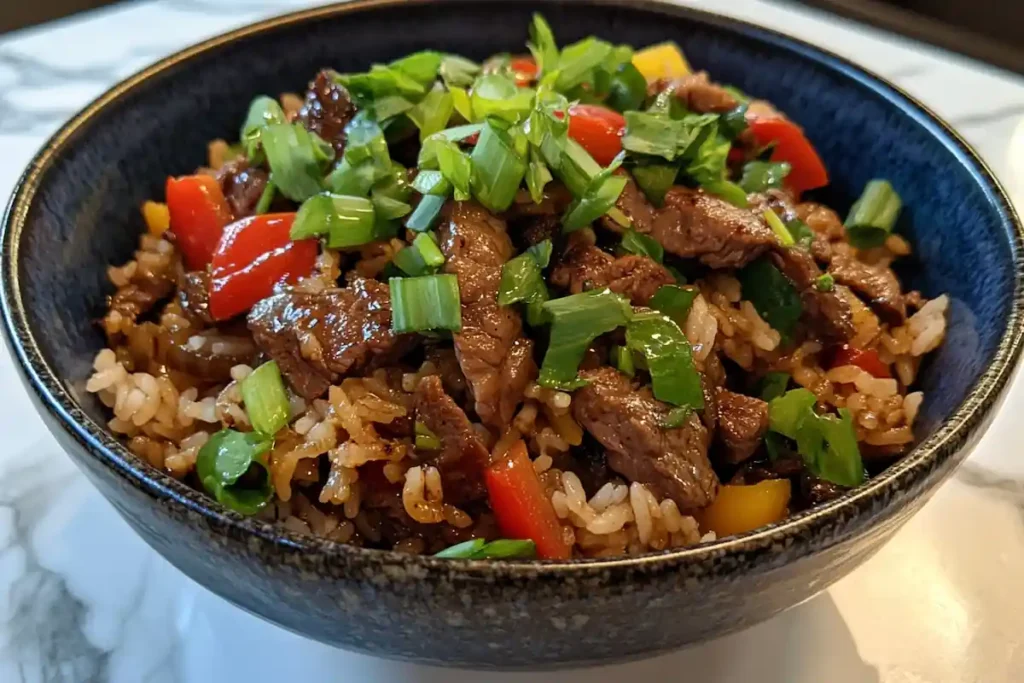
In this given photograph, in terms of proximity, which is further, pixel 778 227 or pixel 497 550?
pixel 778 227

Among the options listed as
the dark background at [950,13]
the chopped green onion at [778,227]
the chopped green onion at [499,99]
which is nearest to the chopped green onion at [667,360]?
the chopped green onion at [778,227]

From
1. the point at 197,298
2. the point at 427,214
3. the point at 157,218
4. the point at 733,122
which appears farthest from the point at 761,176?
the point at 157,218

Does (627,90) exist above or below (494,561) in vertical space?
above

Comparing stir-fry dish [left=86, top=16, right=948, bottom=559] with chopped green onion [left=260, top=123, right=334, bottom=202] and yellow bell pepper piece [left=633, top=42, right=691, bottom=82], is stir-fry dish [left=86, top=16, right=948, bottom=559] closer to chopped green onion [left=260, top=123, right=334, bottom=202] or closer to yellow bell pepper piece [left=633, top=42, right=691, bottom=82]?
chopped green onion [left=260, top=123, right=334, bottom=202]

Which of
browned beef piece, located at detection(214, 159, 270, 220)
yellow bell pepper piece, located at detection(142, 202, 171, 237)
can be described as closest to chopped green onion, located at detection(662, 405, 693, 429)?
browned beef piece, located at detection(214, 159, 270, 220)

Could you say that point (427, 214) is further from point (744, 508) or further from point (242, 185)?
point (744, 508)

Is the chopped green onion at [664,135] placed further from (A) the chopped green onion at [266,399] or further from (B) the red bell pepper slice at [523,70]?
(A) the chopped green onion at [266,399]
